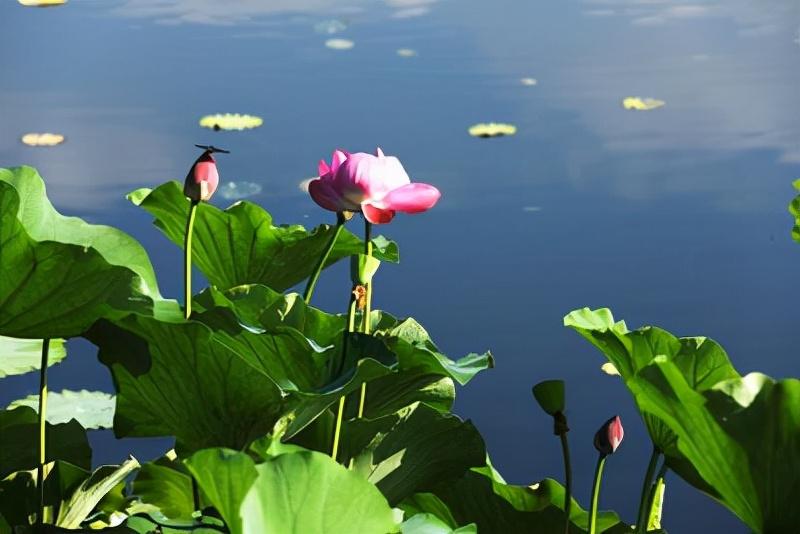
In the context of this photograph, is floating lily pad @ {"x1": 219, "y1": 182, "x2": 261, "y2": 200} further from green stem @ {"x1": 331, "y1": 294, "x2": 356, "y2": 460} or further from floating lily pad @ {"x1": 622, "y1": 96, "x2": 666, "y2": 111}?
green stem @ {"x1": 331, "y1": 294, "x2": 356, "y2": 460}

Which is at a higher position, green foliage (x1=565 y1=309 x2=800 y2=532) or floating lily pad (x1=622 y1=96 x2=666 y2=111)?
green foliage (x1=565 y1=309 x2=800 y2=532)

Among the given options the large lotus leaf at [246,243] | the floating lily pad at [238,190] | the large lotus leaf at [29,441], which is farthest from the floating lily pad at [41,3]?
the large lotus leaf at [29,441]

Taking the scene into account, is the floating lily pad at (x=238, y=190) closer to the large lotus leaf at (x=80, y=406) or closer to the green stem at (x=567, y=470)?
the large lotus leaf at (x=80, y=406)

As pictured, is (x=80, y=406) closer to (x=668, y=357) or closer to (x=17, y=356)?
(x=17, y=356)

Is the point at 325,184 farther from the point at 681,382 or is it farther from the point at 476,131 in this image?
the point at 476,131

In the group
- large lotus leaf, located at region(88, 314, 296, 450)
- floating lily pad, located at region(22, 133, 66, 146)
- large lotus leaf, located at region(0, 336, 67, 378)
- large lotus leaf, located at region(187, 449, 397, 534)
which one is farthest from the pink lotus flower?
floating lily pad, located at region(22, 133, 66, 146)

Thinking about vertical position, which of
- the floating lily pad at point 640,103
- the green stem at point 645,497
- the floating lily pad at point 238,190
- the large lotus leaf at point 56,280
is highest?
the large lotus leaf at point 56,280

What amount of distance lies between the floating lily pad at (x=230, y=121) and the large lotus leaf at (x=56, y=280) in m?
2.81

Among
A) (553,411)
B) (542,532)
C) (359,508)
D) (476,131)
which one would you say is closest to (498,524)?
(542,532)

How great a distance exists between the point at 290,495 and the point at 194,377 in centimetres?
18

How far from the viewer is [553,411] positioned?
2.56 ft

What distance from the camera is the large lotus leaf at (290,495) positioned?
598 mm

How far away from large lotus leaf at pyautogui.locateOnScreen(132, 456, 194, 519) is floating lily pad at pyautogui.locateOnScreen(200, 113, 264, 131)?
9.07 ft

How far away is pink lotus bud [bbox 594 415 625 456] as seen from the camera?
77 cm
